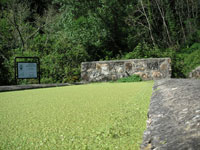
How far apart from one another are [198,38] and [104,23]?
565 centimetres

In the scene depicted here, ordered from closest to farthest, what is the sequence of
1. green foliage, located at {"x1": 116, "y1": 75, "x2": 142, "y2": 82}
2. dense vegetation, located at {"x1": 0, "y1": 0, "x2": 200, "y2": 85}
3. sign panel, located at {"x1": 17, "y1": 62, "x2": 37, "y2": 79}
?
green foliage, located at {"x1": 116, "y1": 75, "x2": 142, "y2": 82}
sign panel, located at {"x1": 17, "y1": 62, "x2": 37, "y2": 79}
dense vegetation, located at {"x1": 0, "y1": 0, "x2": 200, "y2": 85}

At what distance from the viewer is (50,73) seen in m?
6.75

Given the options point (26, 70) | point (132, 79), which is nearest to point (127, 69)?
point (132, 79)

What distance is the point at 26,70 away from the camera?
5512 mm

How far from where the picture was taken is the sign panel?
5430 mm

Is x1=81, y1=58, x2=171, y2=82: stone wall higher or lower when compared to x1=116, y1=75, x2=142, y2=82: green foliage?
higher

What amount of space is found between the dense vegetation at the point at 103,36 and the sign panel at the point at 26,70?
1.13 m

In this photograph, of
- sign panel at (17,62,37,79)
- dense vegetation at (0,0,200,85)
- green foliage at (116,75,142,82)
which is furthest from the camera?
dense vegetation at (0,0,200,85)

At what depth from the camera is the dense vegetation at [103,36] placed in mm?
6949

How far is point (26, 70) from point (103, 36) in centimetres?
506

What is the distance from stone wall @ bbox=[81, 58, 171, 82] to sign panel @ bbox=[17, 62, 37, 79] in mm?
1366

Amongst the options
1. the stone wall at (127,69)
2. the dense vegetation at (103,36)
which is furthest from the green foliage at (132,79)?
the dense vegetation at (103,36)

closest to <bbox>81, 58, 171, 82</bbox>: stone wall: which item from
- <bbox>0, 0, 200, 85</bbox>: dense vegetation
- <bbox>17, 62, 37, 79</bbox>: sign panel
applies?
<bbox>0, 0, 200, 85</bbox>: dense vegetation

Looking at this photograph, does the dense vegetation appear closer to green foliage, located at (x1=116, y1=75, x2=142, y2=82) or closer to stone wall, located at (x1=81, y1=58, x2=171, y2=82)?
stone wall, located at (x1=81, y1=58, x2=171, y2=82)
